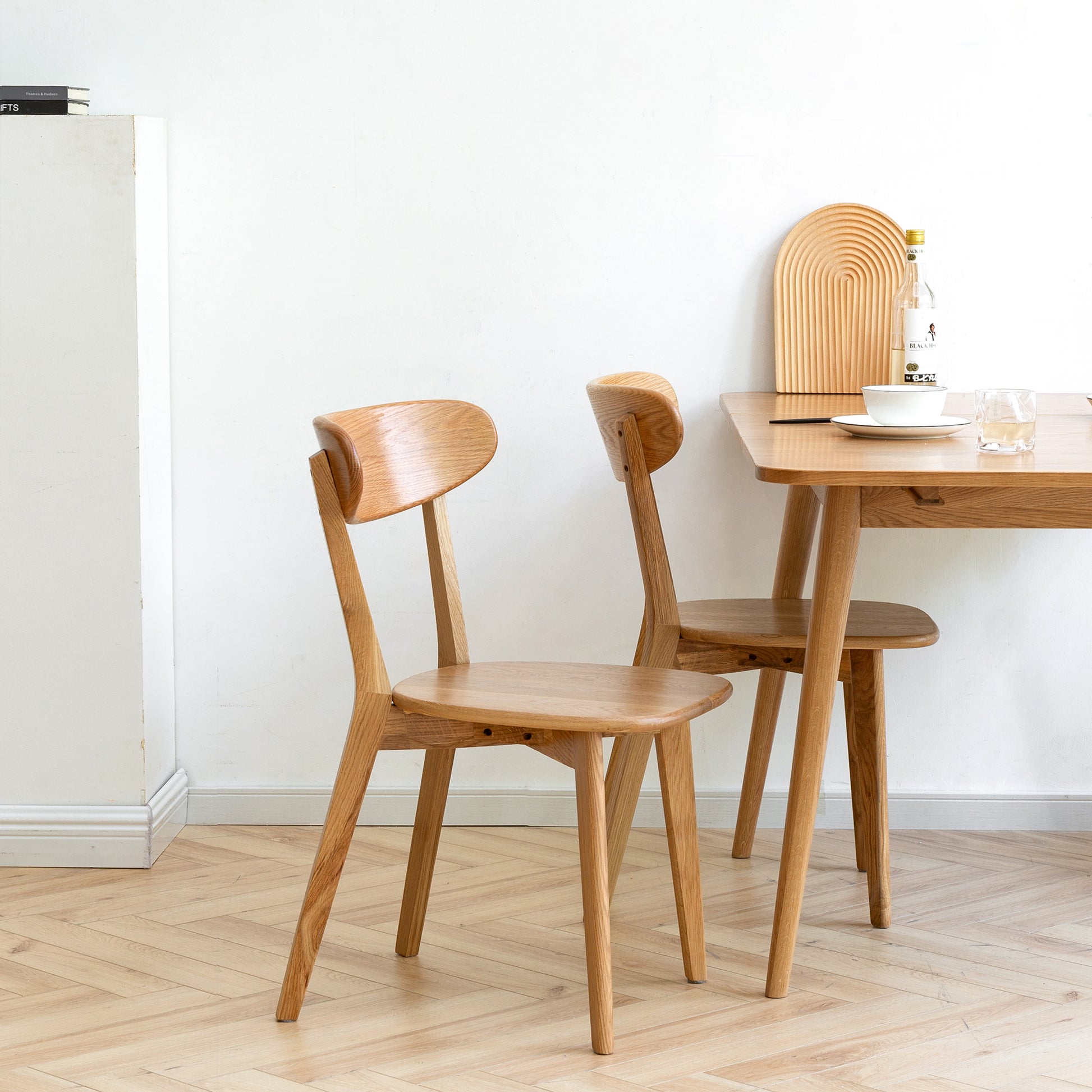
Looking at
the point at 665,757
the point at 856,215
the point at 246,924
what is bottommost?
the point at 246,924

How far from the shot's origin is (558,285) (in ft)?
8.11

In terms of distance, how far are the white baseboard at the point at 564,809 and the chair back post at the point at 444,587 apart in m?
0.72

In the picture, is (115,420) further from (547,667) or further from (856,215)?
(856,215)

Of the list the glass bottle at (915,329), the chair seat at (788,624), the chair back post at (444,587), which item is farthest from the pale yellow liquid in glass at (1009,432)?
the chair back post at (444,587)

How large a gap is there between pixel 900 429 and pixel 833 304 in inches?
28.4

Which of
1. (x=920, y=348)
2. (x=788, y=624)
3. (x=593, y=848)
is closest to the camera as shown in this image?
(x=593, y=848)

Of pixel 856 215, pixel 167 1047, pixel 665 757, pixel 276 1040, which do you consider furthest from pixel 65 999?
pixel 856 215

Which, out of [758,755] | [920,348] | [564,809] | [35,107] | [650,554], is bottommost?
[564,809]

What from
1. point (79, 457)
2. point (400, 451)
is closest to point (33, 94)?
point (79, 457)

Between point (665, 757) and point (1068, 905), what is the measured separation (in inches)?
33.9

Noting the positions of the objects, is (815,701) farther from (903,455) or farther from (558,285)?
(558,285)

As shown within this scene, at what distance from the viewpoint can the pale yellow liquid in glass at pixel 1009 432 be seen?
5.43ft

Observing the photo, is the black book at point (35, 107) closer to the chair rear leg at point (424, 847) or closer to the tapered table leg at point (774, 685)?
the chair rear leg at point (424, 847)

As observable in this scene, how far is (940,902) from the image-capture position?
7.14 feet
